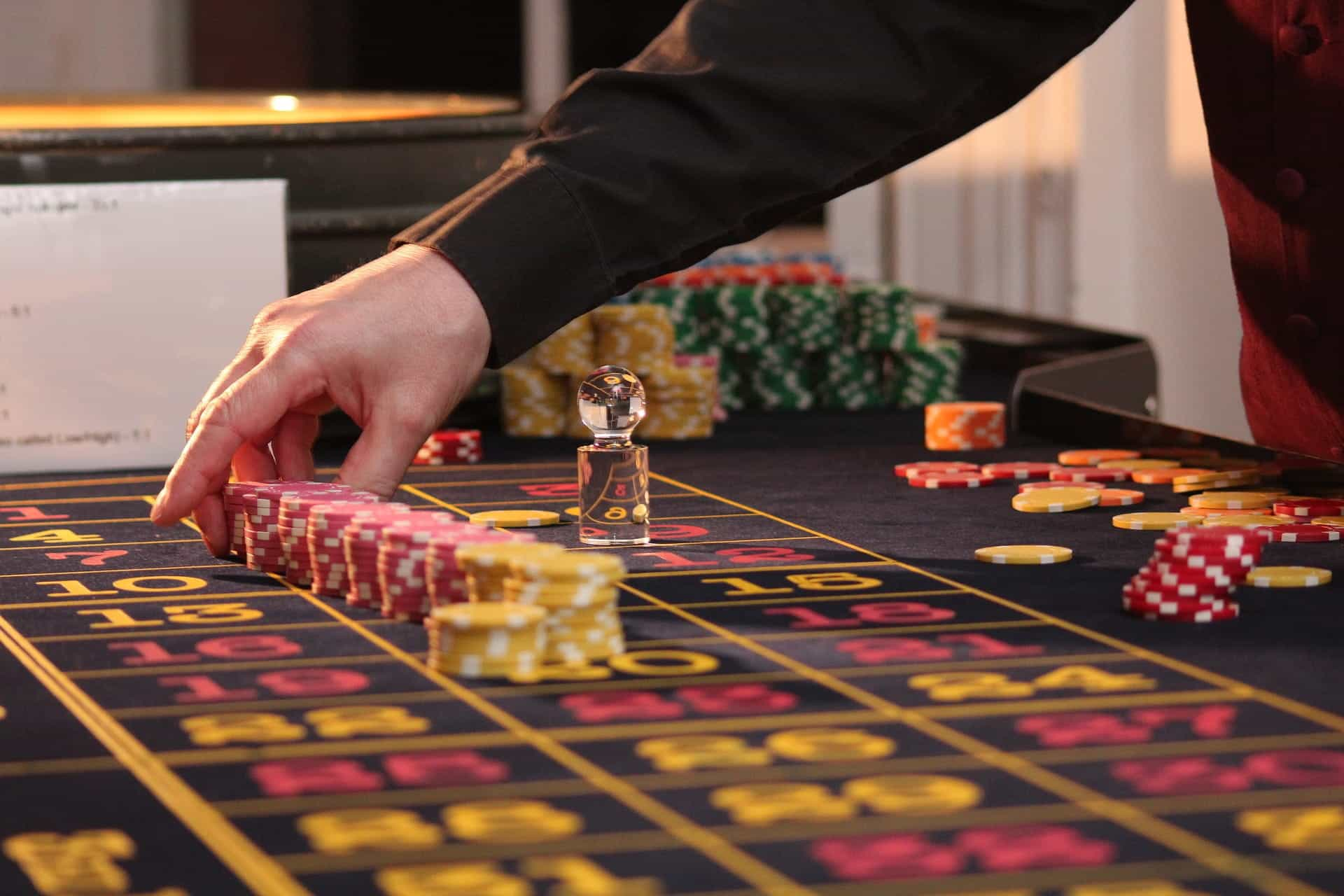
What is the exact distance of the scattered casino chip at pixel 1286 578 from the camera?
1544 mm

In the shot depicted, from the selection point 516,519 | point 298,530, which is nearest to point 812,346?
point 516,519

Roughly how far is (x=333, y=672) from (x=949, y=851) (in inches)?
20.4

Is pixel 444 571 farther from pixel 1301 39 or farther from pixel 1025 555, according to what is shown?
pixel 1301 39

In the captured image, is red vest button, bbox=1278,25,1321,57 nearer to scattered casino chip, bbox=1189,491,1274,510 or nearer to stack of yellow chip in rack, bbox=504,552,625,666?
scattered casino chip, bbox=1189,491,1274,510

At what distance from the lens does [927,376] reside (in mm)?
2992

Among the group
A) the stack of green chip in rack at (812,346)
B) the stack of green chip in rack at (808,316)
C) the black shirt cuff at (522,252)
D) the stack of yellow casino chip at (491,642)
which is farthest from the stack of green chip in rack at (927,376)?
the stack of yellow casino chip at (491,642)

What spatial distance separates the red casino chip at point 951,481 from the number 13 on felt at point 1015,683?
0.88 m

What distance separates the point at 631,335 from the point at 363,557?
1.35 meters

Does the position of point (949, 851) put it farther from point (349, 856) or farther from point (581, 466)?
point (581, 466)

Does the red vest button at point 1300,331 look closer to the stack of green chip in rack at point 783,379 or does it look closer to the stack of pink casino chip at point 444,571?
the stack of green chip in rack at point 783,379

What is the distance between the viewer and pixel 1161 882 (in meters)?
0.87

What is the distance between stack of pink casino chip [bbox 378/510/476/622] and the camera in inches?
57.3

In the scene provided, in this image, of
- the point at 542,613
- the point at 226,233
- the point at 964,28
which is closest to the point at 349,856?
the point at 542,613

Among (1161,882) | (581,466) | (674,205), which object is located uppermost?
(674,205)
